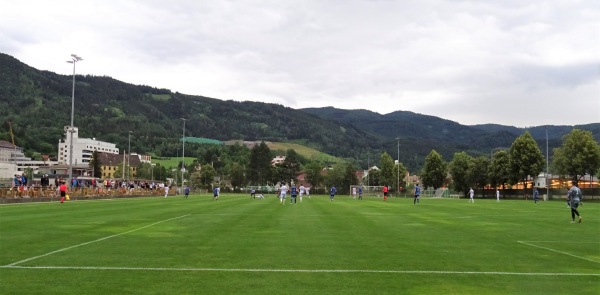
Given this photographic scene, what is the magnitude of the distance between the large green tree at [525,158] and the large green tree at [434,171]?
32.5m

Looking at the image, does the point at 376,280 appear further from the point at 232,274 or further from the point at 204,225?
the point at 204,225

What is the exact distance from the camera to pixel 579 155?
280 feet

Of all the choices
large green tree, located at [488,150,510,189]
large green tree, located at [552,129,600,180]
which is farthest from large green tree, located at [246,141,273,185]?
large green tree, located at [552,129,600,180]

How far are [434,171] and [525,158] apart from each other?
35174mm

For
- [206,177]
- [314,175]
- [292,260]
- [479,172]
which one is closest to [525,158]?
[479,172]

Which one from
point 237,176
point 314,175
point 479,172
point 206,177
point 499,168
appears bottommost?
point 206,177

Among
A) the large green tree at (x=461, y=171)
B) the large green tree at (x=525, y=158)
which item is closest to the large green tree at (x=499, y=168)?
the large green tree at (x=525, y=158)

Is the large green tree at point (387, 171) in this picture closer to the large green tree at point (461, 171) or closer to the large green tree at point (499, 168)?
the large green tree at point (461, 171)

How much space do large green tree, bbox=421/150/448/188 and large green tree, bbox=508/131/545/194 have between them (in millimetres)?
32468

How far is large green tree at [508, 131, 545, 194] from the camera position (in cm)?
9750

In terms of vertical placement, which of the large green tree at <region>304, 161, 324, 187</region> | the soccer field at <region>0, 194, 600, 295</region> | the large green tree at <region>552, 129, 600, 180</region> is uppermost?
the large green tree at <region>552, 129, 600, 180</region>

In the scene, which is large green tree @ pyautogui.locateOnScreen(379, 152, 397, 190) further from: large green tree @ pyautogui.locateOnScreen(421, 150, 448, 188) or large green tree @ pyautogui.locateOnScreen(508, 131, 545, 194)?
large green tree @ pyautogui.locateOnScreen(508, 131, 545, 194)

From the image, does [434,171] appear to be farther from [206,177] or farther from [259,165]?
[206,177]

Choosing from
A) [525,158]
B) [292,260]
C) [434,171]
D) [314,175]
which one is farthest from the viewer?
[314,175]
